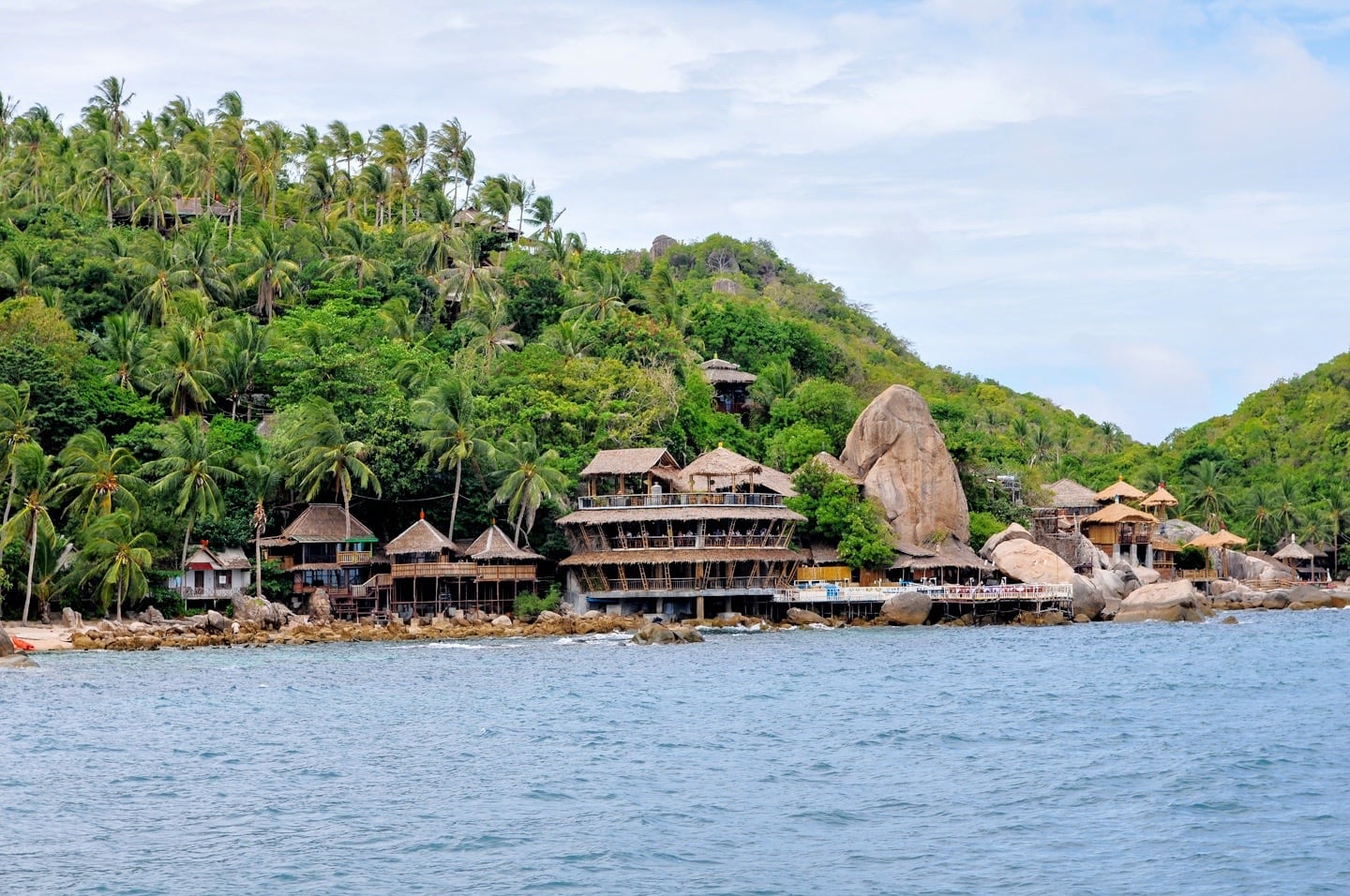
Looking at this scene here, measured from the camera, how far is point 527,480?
58.5 m

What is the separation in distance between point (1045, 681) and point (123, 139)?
74845 millimetres

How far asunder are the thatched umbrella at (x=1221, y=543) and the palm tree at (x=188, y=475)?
4897 cm

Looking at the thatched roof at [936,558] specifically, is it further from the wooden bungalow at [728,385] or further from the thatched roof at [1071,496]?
the wooden bungalow at [728,385]

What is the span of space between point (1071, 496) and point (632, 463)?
26.5 metres

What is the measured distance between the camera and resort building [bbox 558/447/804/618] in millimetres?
58438

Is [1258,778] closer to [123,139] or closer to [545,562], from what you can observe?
[545,562]

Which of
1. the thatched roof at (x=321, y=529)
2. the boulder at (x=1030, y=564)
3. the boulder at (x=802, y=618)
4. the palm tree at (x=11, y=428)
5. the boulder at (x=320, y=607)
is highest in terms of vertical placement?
the palm tree at (x=11, y=428)

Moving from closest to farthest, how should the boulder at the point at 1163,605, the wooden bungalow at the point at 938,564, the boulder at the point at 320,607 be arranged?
the boulder at the point at 320,607
the boulder at the point at 1163,605
the wooden bungalow at the point at 938,564

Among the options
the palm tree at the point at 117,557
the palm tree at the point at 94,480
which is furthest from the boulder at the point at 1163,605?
the palm tree at the point at 94,480

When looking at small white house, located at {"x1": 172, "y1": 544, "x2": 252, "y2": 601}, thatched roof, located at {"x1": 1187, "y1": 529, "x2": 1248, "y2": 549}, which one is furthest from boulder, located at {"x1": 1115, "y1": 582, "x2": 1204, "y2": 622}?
small white house, located at {"x1": 172, "y1": 544, "x2": 252, "y2": 601}

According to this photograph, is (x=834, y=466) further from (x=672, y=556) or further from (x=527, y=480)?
(x=527, y=480)

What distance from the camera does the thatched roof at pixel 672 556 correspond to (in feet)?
190

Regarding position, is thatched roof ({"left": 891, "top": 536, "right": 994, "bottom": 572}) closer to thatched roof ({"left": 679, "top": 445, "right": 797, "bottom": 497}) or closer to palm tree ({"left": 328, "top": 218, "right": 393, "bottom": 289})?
thatched roof ({"left": 679, "top": 445, "right": 797, "bottom": 497})

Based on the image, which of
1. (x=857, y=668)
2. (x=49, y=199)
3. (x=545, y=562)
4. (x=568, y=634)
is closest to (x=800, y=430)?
(x=545, y=562)
